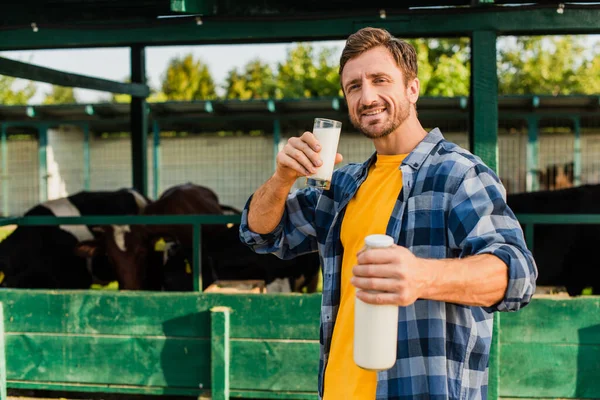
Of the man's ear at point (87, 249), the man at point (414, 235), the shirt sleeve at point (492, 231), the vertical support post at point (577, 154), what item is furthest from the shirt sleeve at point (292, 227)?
the vertical support post at point (577, 154)

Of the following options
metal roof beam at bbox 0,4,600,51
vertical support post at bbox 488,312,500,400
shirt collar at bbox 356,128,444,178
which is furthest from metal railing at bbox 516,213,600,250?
shirt collar at bbox 356,128,444,178

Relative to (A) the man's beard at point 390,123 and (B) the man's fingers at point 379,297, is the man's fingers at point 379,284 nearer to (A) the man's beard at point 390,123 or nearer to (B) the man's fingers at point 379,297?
(B) the man's fingers at point 379,297

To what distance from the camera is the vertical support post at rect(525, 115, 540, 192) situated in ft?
44.7

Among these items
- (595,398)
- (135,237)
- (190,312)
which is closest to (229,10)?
(190,312)

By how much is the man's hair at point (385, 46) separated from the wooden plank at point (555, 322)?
241 centimetres

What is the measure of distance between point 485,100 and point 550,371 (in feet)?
5.19

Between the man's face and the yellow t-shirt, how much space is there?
0.12 meters

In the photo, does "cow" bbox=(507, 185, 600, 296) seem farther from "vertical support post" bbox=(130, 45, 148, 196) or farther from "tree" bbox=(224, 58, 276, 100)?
"tree" bbox=(224, 58, 276, 100)

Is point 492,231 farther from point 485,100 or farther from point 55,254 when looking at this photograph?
point 55,254

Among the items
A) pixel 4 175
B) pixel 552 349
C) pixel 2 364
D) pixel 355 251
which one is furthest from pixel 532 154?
pixel 4 175

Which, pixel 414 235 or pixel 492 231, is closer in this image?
pixel 492 231

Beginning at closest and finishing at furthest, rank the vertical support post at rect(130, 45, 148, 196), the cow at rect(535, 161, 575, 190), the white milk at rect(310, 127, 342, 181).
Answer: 1. the white milk at rect(310, 127, 342, 181)
2. the vertical support post at rect(130, 45, 148, 196)
3. the cow at rect(535, 161, 575, 190)

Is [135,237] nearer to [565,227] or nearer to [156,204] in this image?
[156,204]

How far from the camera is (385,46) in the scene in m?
1.78
